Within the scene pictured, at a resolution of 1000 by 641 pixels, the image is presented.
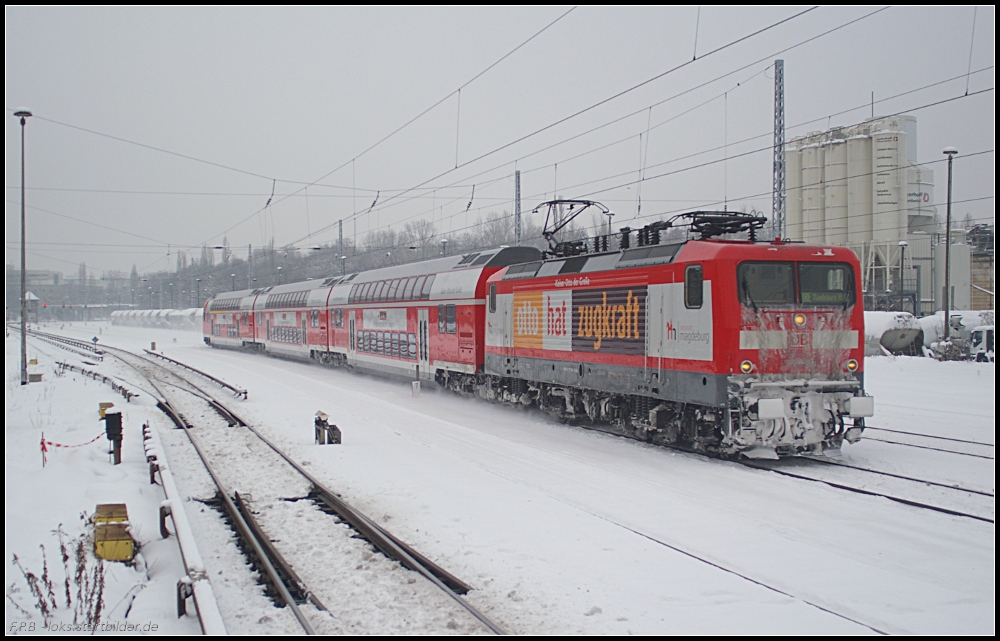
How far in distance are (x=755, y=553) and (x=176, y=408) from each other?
17.3 m

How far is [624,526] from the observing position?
859 cm

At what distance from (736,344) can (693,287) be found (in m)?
1.18

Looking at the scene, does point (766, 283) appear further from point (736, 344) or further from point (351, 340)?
point (351, 340)

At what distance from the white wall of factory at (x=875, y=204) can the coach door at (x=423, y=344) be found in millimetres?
29360

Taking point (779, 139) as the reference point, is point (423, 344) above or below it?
below

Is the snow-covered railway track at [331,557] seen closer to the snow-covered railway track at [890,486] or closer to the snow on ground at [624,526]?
the snow on ground at [624,526]

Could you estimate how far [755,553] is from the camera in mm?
7562

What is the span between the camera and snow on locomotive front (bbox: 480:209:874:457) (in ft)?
37.1

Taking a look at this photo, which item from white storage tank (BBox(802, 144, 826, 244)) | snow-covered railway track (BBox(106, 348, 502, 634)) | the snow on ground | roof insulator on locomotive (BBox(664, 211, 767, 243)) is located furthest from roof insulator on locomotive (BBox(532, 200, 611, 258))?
white storage tank (BBox(802, 144, 826, 244))

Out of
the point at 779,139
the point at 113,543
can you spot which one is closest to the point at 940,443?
the point at 779,139

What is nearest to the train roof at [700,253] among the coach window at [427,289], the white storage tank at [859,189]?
the coach window at [427,289]

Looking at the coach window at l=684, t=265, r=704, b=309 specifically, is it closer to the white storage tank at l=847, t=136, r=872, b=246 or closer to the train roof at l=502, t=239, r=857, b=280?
→ the train roof at l=502, t=239, r=857, b=280

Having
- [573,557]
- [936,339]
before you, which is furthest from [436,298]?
[936,339]

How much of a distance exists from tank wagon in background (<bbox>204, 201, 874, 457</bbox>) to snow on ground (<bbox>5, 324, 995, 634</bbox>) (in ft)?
2.81
